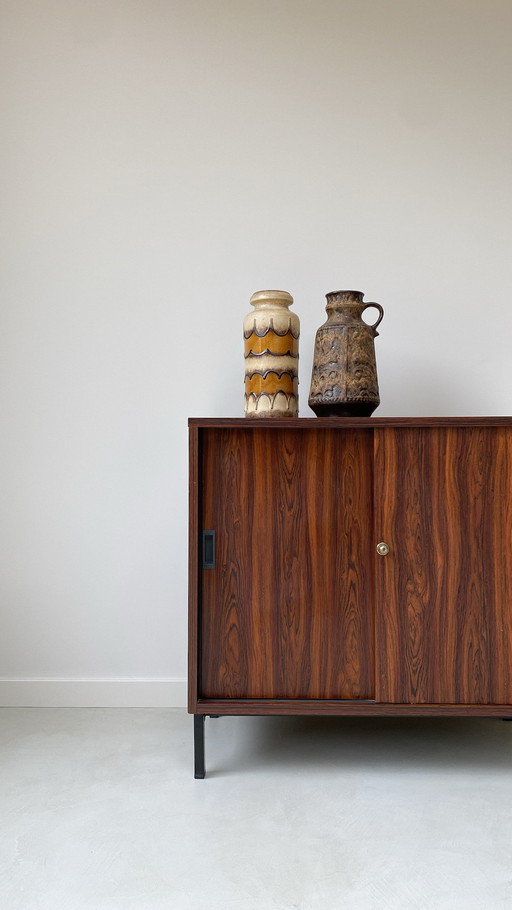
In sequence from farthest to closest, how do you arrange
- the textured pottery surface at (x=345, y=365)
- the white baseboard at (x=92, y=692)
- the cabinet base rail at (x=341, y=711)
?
the white baseboard at (x=92, y=692)
the textured pottery surface at (x=345, y=365)
the cabinet base rail at (x=341, y=711)

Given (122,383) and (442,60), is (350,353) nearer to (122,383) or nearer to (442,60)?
(122,383)

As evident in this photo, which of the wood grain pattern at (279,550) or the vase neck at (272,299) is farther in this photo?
the vase neck at (272,299)

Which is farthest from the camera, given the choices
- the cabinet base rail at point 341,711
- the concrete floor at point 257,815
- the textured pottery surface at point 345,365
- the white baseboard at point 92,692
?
the white baseboard at point 92,692

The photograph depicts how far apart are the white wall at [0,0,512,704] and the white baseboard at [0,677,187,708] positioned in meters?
0.13

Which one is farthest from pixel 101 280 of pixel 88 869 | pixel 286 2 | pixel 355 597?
pixel 88 869

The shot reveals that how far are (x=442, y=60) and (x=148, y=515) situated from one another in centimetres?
174

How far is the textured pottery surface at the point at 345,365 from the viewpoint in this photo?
1729mm

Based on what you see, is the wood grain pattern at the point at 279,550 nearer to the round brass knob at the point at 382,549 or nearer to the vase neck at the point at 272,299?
the round brass knob at the point at 382,549

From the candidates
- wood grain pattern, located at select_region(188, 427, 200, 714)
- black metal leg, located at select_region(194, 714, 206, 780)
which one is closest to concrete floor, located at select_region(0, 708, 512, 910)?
black metal leg, located at select_region(194, 714, 206, 780)

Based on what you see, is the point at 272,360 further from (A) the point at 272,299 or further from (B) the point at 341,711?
(B) the point at 341,711

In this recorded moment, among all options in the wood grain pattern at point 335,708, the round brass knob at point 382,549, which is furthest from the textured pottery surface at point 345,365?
the wood grain pattern at point 335,708

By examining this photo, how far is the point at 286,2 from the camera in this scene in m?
2.22

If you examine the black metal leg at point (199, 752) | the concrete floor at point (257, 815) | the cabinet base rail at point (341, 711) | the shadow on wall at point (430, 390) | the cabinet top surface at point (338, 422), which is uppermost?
the shadow on wall at point (430, 390)

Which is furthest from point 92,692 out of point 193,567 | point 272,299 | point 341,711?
point 272,299
